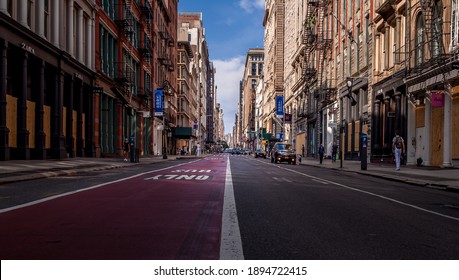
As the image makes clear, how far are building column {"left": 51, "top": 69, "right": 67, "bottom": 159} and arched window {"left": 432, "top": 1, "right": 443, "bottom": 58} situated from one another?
2196 cm

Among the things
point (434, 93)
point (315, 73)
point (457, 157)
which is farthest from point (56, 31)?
point (315, 73)

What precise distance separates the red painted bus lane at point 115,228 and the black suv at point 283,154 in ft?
93.3

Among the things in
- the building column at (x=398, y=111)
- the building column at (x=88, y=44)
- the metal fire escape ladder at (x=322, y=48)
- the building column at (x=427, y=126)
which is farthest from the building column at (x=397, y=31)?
the building column at (x=88, y=44)

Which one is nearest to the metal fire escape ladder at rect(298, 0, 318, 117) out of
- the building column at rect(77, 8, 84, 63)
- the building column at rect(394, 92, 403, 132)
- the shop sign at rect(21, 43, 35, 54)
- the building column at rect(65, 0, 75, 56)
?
the building column at rect(394, 92, 403, 132)

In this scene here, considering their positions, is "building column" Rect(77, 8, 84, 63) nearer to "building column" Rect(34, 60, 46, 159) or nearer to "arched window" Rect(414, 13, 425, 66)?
"building column" Rect(34, 60, 46, 159)

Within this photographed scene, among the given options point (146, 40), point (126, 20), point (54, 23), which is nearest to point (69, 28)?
point (54, 23)

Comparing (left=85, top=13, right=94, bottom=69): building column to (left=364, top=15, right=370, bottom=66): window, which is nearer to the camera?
(left=85, top=13, right=94, bottom=69): building column

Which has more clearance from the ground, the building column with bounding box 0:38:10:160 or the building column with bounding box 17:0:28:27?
the building column with bounding box 17:0:28:27

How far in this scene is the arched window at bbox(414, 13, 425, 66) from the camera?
999 inches

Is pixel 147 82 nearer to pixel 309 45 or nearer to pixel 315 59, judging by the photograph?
pixel 309 45

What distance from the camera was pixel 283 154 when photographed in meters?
38.1

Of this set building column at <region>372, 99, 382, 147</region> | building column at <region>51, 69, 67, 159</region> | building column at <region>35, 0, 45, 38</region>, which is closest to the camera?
building column at <region>35, 0, 45, 38</region>

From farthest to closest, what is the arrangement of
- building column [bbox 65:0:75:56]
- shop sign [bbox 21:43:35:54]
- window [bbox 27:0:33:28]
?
building column [bbox 65:0:75:56]
window [bbox 27:0:33:28]
shop sign [bbox 21:43:35:54]

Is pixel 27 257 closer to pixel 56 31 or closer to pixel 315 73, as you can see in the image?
pixel 56 31
